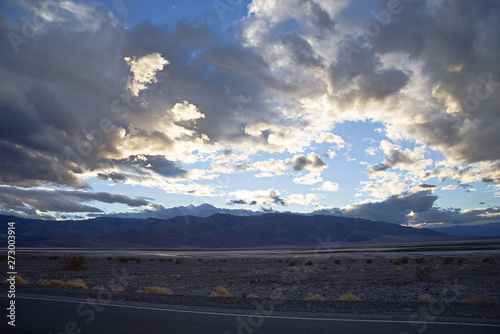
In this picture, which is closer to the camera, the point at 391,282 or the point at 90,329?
the point at 90,329

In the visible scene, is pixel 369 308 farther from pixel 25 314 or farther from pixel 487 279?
pixel 487 279

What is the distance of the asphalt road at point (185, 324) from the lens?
7.27 meters

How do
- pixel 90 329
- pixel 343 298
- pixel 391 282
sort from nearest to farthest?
pixel 90 329, pixel 343 298, pixel 391 282

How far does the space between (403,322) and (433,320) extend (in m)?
0.97

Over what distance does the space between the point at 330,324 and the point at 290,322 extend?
1.03 metres

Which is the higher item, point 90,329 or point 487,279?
point 90,329

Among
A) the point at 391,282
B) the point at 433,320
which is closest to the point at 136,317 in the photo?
the point at 433,320

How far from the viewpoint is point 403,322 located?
26.6ft

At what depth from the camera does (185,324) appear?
7.81m

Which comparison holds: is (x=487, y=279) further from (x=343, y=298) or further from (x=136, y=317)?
(x=136, y=317)

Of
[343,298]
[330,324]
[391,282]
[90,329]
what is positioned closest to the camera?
[90,329]

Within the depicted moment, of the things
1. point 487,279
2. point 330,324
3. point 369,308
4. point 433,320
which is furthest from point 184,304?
point 487,279

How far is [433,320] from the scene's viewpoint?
834 cm

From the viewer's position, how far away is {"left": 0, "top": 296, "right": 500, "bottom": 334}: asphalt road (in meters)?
7.27
